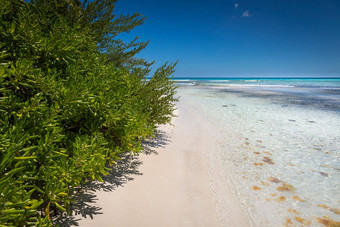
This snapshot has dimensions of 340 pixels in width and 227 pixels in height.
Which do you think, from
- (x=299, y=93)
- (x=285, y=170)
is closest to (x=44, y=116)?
(x=285, y=170)

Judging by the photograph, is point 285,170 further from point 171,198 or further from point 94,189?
point 94,189

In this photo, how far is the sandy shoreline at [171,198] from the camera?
2.54 metres

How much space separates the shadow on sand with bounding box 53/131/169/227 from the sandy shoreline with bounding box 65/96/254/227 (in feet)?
0.13

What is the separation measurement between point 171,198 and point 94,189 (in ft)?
4.15

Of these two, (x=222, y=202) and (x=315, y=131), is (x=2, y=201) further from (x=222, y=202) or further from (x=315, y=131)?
(x=315, y=131)

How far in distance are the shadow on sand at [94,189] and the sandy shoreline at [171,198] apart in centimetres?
4

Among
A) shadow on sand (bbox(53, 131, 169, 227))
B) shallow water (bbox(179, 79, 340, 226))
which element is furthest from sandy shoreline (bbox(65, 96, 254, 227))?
shallow water (bbox(179, 79, 340, 226))

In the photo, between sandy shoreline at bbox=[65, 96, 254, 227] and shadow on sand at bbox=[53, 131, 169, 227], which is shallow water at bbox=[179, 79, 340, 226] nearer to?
sandy shoreline at bbox=[65, 96, 254, 227]

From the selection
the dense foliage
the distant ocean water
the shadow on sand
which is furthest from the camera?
the distant ocean water

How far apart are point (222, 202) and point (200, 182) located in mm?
640

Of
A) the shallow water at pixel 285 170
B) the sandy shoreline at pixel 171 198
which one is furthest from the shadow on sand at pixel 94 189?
the shallow water at pixel 285 170

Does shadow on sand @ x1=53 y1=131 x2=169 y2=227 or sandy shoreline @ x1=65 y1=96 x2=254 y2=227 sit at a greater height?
shadow on sand @ x1=53 y1=131 x2=169 y2=227

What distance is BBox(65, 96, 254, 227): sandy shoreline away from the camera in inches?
99.8

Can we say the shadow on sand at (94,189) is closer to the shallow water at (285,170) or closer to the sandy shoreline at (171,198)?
the sandy shoreline at (171,198)
